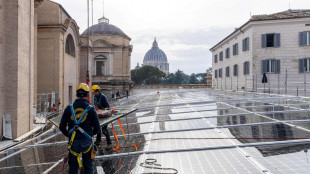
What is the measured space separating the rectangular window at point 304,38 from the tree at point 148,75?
2871 inches

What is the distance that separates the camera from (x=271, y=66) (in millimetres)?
29750

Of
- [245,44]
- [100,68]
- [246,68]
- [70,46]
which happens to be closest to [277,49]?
[245,44]

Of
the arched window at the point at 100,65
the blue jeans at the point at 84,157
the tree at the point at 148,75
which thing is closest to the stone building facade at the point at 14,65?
the blue jeans at the point at 84,157

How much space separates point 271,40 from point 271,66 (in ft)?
9.28

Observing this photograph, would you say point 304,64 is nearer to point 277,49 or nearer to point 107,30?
point 277,49

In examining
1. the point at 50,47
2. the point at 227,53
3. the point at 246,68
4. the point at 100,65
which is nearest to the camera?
the point at 50,47

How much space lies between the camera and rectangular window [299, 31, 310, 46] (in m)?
28.8

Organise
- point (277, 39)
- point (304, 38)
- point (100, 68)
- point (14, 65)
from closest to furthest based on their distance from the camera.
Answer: point (14, 65), point (304, 38), point (277, 39), point (100, 68)

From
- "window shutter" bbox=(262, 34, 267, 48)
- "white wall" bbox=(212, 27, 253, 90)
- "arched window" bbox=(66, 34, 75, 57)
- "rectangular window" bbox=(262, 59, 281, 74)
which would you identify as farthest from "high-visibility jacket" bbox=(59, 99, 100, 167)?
"window shutter" bbox=(262, 34, 267, 48)

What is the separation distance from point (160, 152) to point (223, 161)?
162 centimetres

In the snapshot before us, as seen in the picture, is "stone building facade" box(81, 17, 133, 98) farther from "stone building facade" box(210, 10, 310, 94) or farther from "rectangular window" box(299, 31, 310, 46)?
"rectangular window" box(299, 31, 310, 46)

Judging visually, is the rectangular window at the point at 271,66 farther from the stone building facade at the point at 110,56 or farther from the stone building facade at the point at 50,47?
the stone building facade at the point at 110,56

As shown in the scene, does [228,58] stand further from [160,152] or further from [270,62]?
[160,152]

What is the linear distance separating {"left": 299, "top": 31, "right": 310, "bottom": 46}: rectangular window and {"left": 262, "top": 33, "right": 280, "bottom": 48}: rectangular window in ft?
7.06
